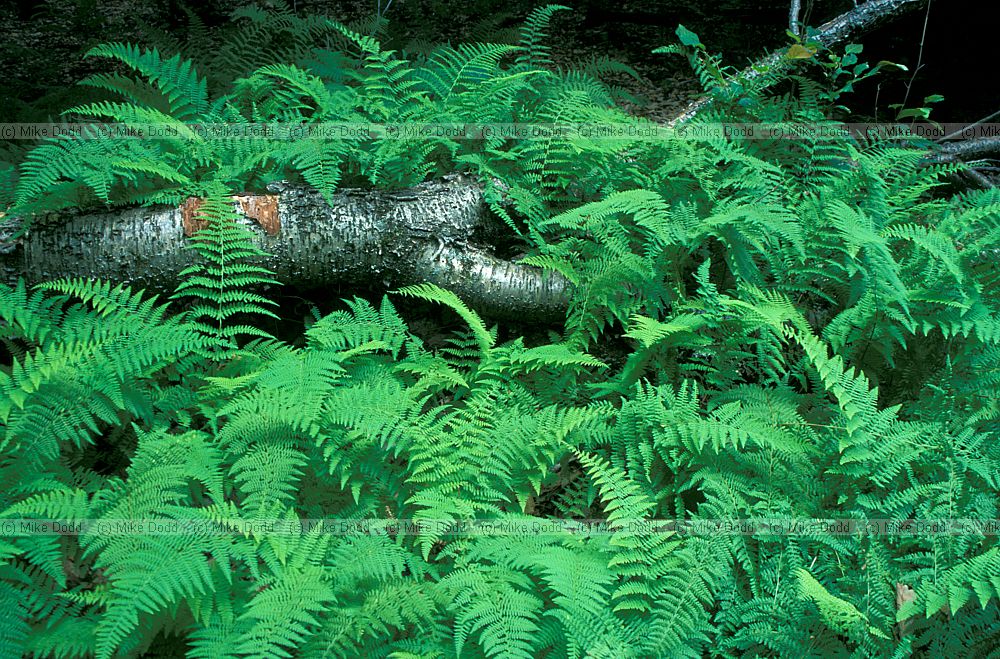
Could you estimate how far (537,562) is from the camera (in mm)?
2619

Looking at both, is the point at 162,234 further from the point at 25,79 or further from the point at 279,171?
the point at 25,79

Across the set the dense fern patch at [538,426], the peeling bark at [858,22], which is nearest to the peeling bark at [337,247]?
the dense fern patch at [538,426]

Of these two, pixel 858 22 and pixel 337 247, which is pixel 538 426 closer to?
pixel 337 247

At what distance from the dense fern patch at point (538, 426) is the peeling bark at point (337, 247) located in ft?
0.46

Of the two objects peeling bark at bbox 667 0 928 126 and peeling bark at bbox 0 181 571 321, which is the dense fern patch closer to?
peeling bark at bbox 0 181 571 321

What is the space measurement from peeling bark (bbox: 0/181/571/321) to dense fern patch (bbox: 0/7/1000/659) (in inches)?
5.5

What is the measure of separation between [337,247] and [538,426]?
58.6 inches

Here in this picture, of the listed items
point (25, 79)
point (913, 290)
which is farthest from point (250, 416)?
point (25, 79)

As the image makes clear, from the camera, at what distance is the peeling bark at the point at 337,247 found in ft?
11.5

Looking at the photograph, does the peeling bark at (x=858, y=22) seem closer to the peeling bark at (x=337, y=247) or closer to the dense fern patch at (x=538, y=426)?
the dense fern patch at (x=538, y=426)

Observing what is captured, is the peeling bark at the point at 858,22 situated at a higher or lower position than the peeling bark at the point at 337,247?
higher

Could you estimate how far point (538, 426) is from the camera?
3.11 metres

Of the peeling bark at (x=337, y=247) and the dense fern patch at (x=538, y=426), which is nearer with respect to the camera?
the dense fern patch at (x=538, y=426)

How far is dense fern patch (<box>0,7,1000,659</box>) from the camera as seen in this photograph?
259cm
